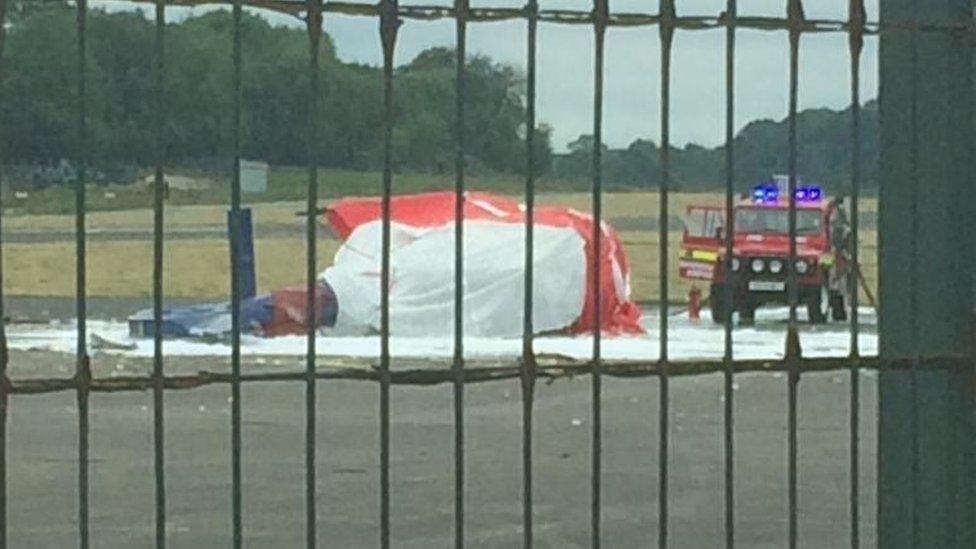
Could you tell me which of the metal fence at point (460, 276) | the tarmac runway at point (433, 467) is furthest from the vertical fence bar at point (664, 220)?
the tarmac runway at point (433, 467)

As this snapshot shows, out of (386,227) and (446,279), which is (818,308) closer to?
(446,279)

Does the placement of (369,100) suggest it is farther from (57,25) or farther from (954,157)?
(954,157)

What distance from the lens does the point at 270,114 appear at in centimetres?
447

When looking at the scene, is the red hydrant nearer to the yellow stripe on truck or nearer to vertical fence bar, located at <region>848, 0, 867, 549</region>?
the yellow stripe on truck

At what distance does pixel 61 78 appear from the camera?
407 centimetres

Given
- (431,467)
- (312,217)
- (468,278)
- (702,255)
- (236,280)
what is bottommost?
(431,467)

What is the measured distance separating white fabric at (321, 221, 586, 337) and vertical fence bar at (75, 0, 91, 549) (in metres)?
20.4

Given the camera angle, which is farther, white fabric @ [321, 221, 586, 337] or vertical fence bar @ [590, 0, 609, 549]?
white fabric @ [321, 221, 586, 337]

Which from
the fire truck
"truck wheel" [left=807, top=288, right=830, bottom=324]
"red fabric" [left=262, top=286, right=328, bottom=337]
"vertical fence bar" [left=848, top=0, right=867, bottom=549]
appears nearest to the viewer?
"vertical fence bar" [left=848, top=0, right=867, bottom=549]

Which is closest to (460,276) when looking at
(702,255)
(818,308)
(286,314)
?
(818,308)

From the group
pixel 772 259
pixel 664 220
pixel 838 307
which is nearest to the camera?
pixel 664 220

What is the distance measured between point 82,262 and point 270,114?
860mm

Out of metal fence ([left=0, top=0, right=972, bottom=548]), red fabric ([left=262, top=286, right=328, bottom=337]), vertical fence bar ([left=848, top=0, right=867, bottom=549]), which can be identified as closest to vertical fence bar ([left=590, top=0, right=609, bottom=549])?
metal fence ([left=0, top=0, right=972, bottom=548])

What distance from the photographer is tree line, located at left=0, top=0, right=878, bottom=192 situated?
4.07m
